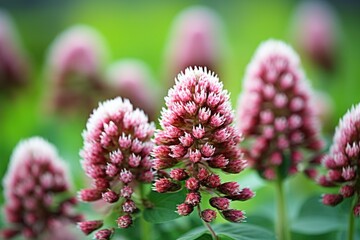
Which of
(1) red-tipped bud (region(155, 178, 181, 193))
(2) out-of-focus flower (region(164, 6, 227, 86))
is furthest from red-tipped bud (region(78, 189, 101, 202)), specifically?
(2) out-of-focus flower (region(164, 6, 227, 86))

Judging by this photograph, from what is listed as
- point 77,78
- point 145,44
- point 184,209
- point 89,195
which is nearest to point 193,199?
point 184,209

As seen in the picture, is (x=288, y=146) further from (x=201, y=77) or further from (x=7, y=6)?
(x=7, y=6)

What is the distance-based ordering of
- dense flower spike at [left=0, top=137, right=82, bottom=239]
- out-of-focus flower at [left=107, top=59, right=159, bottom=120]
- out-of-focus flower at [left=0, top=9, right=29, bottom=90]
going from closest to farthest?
dense flower spike at [left=0, top=137, right=82, bottom=239], out-of-focus flower at [left=107, top=59, right=159, bottom=120], out-of-focus flower at [left=0, top=9, right=29, bottom=90]

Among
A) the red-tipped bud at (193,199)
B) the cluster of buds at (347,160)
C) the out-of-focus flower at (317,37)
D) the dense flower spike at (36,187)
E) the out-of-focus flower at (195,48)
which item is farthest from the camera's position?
the out-of-focus flower at (317,37)

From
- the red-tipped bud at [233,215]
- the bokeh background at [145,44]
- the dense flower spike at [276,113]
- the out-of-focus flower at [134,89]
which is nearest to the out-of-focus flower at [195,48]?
the bokeh background at [145,44]

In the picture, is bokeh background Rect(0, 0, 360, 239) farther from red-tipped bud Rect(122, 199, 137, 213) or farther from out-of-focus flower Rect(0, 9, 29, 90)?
red-tipped bud Rect(122, 199, 137, 213)

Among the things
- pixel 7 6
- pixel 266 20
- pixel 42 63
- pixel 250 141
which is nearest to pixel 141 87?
pixel 250 141

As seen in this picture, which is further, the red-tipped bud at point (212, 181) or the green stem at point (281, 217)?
the green stem at point (281, 217)

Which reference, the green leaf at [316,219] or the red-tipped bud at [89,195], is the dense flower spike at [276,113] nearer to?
the green leaf at [316,219]
